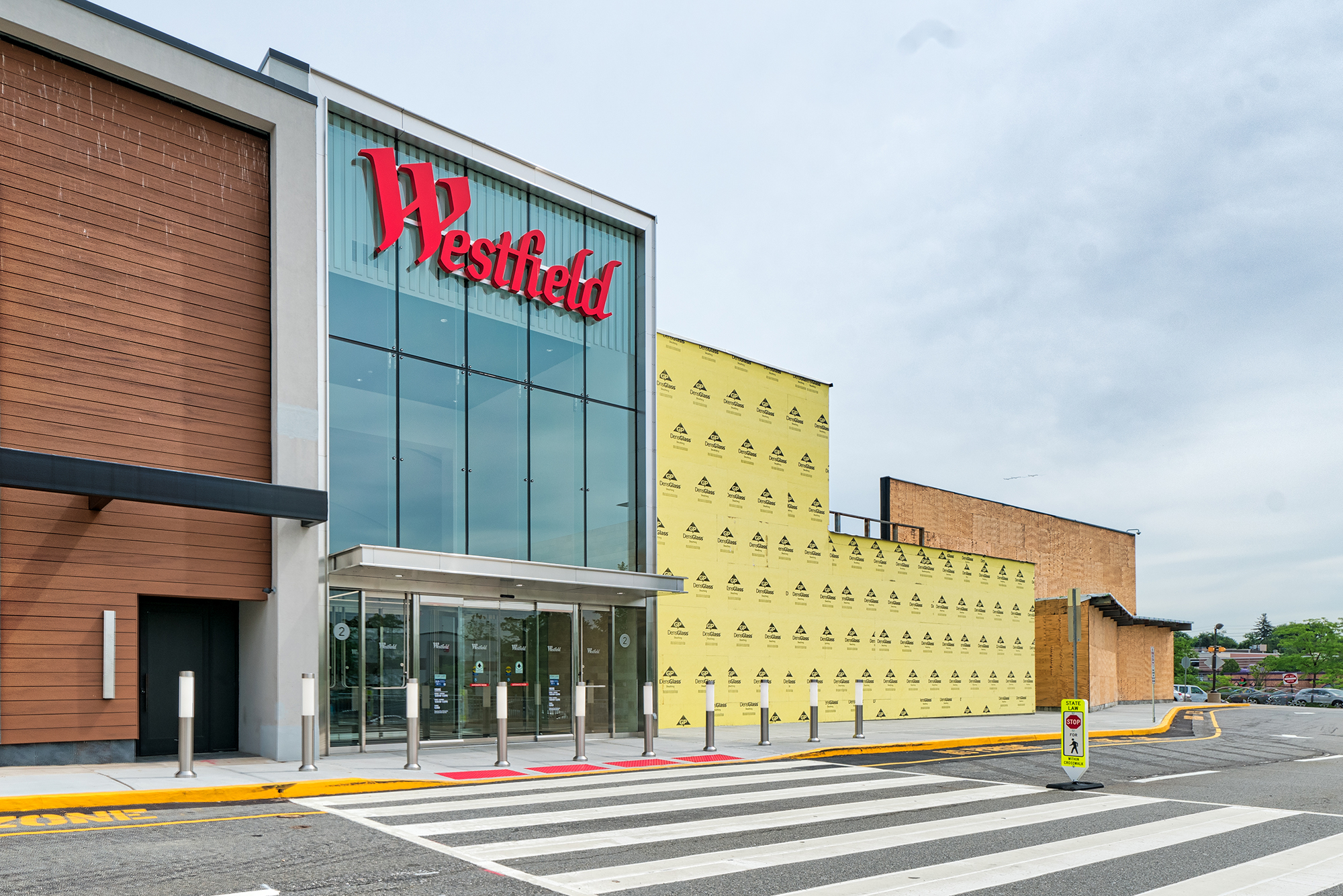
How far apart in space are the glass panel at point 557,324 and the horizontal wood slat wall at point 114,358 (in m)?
5.49

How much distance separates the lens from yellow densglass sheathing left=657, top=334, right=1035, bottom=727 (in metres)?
22.0

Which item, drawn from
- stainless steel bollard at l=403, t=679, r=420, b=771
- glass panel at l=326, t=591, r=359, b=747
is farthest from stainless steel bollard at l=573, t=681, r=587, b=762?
glass panel at l=326, t=591, r=359, b=747

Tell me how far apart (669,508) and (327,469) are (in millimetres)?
8298

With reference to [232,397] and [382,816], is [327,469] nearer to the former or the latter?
[232,397]

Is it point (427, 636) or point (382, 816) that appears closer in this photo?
point (382, 816)

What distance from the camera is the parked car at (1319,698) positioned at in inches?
2370

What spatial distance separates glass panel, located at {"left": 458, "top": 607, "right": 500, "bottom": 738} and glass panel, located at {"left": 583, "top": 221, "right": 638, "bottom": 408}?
533 centimetres

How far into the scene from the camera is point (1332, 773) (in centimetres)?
1630

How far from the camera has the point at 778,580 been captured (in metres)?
24.3

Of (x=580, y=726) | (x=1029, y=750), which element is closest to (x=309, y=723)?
(x=580, y=726)

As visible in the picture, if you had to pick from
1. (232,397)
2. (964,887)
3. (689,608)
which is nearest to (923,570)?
(689,608)

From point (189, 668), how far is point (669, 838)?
30.3ft

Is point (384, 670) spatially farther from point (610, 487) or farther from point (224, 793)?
point (610, 487)

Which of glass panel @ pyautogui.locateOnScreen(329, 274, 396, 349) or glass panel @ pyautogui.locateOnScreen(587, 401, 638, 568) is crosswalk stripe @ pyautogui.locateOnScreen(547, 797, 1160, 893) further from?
glass panel @ pyautogui.locateOnScreen(329, 274, 396, 349)
